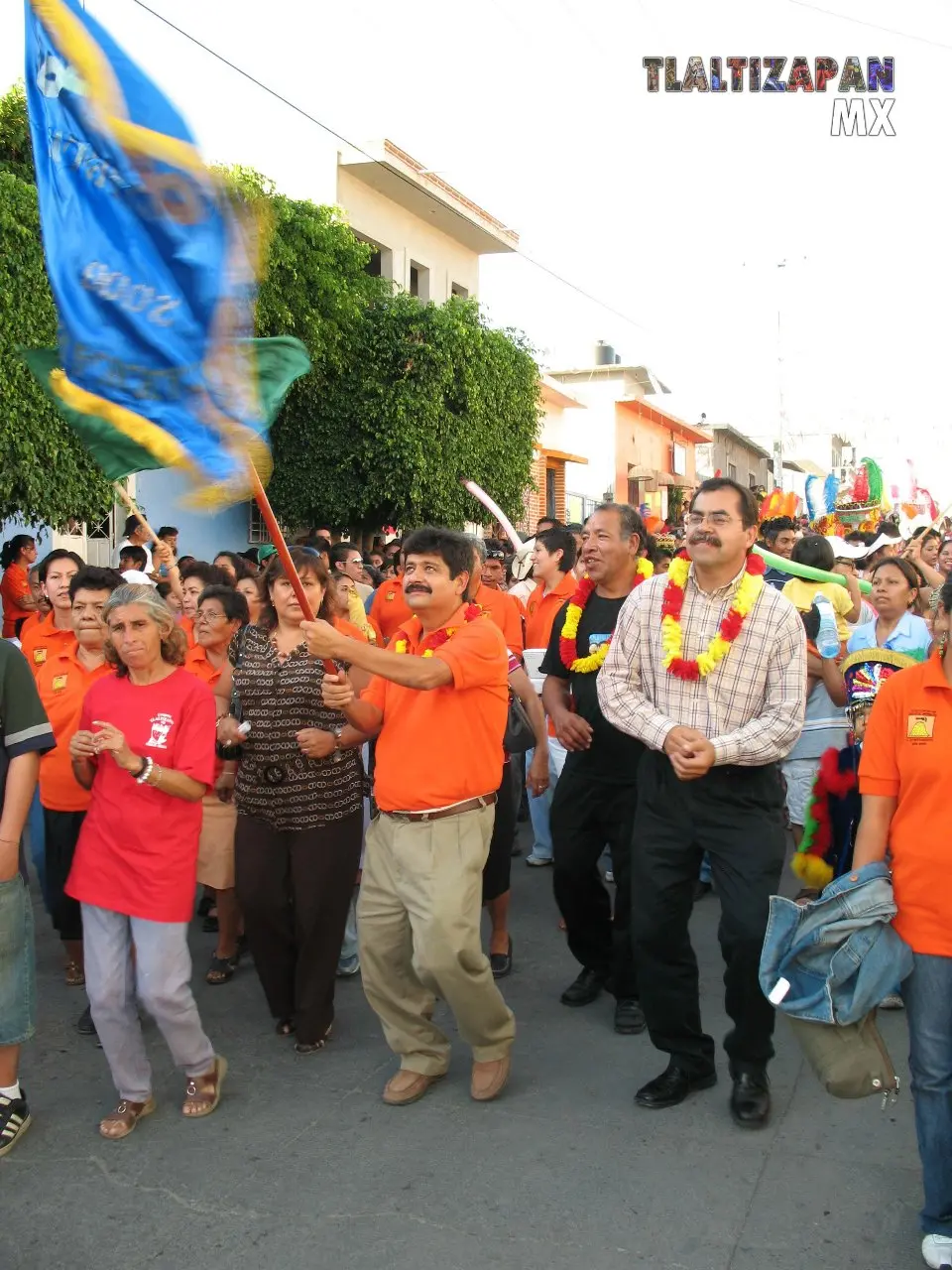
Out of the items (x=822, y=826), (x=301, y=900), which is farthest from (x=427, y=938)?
(x=822, y=826)

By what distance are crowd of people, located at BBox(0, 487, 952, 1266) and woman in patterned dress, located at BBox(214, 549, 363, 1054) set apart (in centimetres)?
1

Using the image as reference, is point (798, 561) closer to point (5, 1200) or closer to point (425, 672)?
point (425, 672)

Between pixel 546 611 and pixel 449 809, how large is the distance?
3483 mm

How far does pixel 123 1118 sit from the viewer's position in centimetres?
400

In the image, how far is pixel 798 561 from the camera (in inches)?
277

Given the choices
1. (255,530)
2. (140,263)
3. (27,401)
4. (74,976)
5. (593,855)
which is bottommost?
(74,976)

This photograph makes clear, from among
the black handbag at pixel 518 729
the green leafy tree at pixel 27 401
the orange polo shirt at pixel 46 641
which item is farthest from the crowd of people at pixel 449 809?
the green leafy tree at pixel 27 401

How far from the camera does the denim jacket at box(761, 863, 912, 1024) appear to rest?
311 cm

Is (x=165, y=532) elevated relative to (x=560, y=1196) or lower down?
elevated

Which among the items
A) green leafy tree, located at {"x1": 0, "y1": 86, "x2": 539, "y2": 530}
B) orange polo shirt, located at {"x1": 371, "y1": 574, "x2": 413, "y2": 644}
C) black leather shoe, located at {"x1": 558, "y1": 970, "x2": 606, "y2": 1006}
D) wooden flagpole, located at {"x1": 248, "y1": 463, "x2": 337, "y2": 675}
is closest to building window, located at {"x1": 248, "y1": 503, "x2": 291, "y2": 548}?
green leafy tree, located at {"x1": 0, "y1": 86, "x2": 539, "y2": 530}

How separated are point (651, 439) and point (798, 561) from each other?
38.6 meters

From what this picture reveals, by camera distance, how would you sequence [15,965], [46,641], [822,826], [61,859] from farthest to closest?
1. [46,641]
2. [61,859]
3. [822,826]
4. [15,965]

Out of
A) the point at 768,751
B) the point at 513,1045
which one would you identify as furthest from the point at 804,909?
the point at 513,1045

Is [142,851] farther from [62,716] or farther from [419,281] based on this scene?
[419,281]
